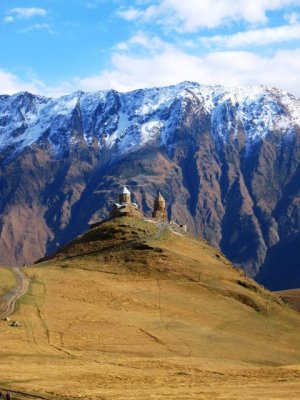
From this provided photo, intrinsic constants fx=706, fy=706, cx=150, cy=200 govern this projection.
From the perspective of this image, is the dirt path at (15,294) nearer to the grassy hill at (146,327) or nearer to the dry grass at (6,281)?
the dry grass at (6,281)

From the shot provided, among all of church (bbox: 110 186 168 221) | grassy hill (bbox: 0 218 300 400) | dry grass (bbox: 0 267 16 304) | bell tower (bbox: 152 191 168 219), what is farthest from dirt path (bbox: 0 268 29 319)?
bell tower (bbox: 152 191 168 219)

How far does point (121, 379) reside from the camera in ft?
194

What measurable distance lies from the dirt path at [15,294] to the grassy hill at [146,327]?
5.49 ft

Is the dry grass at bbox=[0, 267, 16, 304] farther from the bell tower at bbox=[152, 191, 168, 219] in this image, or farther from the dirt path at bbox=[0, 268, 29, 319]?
the bell tower at bbox=[152, 191, 168, 219]

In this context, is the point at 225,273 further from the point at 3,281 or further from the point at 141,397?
the point at 141,397

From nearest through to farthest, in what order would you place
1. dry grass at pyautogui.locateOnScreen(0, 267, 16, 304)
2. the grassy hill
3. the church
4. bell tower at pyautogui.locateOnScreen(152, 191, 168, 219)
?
the grassy hill → dry grass at pyautogui.locateOnScreen(0, 267, 16, 304) → the church → bell tower at pyautogui.locateOnScreen(152, 191, 168, 219)

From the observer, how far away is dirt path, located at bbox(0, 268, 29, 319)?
88.6 meters

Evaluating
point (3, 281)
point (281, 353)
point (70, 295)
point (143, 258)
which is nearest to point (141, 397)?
point (281, 353)

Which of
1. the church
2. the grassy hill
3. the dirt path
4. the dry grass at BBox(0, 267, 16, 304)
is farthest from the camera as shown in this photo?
the church

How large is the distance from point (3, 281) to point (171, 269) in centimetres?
2741

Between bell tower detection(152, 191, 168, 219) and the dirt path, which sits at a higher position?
bell tower detection(152, 191, 168, 219)

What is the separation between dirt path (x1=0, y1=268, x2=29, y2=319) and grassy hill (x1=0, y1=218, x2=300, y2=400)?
167 centimetres

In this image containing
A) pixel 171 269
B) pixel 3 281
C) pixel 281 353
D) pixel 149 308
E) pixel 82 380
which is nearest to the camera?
pixel 82 380

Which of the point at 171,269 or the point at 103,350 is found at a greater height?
the point at 171,269
